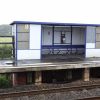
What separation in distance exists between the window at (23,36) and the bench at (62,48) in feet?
7.27

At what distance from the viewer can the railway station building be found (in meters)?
15.6

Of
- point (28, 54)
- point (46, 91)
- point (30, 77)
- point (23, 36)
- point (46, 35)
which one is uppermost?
point (46, 35)

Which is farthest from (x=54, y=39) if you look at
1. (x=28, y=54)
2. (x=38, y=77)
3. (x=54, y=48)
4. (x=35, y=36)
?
(x=38, y=77)

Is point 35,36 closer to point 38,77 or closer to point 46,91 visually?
point 38,77

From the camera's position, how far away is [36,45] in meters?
18.1

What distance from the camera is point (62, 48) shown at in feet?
66.7

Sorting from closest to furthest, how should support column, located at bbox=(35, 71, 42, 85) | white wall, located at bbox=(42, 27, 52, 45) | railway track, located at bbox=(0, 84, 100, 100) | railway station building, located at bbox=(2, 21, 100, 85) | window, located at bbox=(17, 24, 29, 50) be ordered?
railway track, located at bbox=(0, 84, 100, 100), support column, located at bbox=(35, 71, 42, 85), railway station building, located at bbox=(2, 21, 100, 85), window, located at bbox=(17, 24, 29, 50), white wall, located at bbox=(42, 27, 52, 45)

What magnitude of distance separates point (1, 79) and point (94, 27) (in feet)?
25.1

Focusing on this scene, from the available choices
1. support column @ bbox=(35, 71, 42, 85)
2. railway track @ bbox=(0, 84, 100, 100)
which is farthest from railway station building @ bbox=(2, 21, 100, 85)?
railway track @ bbox=(0, 84, 100, 100)

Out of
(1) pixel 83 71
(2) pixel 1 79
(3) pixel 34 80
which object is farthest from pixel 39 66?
(2) pixel 1 79

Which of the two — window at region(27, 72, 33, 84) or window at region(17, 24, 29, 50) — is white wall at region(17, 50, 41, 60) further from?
window at region(27, 72, 33, 84)

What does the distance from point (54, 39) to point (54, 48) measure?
0.72m

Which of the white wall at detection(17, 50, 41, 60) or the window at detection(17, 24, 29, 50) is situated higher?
the window at detection(17, 24, 29, 50)

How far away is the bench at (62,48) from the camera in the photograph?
19.9 metres
